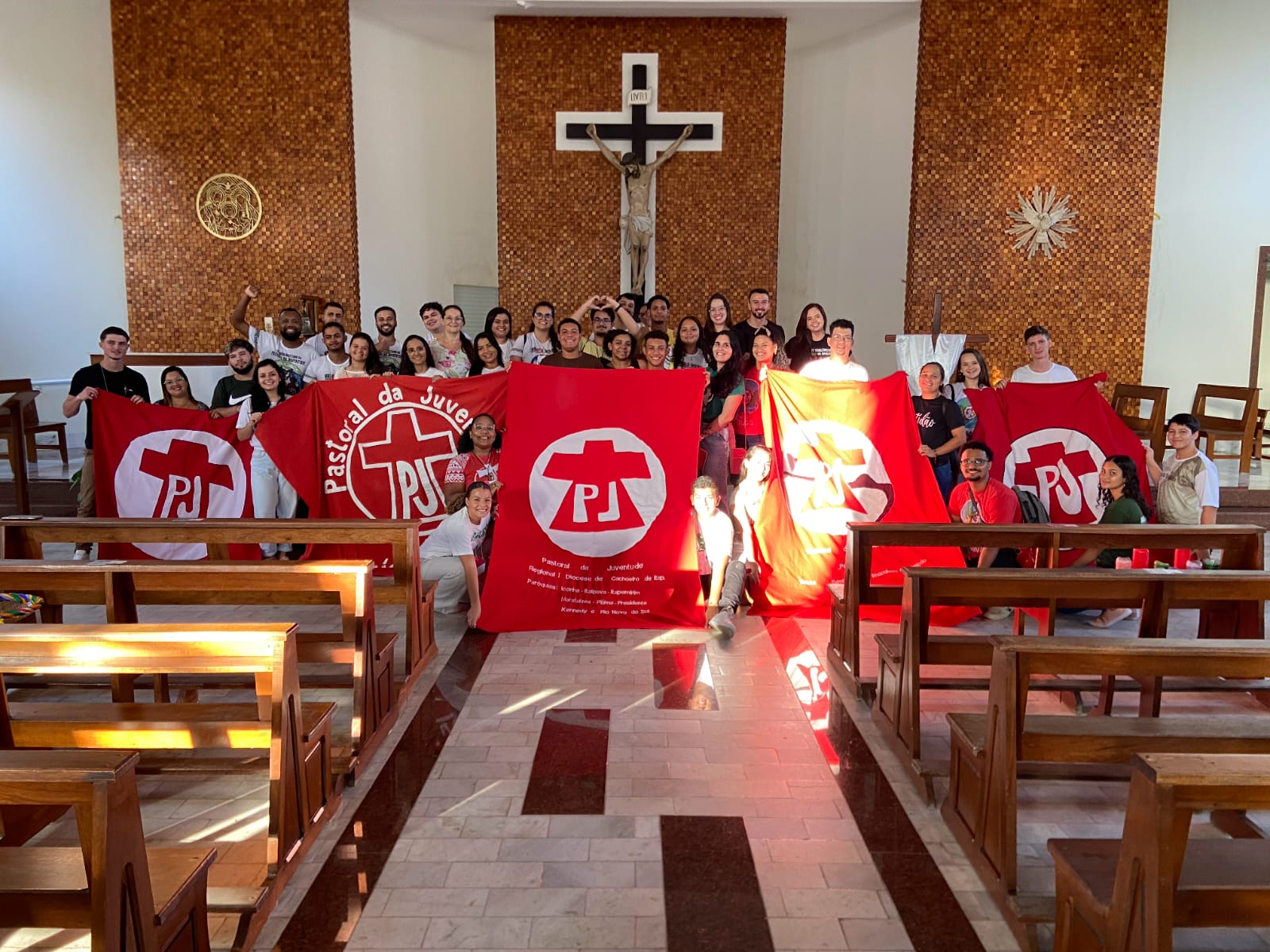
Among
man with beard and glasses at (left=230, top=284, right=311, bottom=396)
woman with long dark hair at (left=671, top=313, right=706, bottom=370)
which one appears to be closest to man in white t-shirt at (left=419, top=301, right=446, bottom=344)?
man with beard and glasses at (left=230, top=284, right=311, bottom=396)

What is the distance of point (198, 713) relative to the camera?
104 inches

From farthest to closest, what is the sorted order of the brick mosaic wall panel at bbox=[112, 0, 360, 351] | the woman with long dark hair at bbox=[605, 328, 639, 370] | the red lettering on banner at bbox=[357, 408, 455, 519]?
the brick mosaic wall panel at bbox=[112, 0, 360, 351]
the woman with long dark hair at bbox=[605, 328, 639, 370]
the red lettering on banner at bbox=[357, 408, 455, 519]

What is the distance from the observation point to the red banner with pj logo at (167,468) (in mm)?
4930

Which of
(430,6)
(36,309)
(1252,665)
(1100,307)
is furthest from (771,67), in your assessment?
(1252,665)

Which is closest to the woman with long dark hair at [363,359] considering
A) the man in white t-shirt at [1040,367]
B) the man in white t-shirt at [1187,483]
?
the man in white t-shirt at [1040,367]

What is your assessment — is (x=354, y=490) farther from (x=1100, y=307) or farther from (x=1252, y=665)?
(x=1100, y=307)

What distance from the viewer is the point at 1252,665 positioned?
2.06m

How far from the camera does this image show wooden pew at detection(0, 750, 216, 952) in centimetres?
146

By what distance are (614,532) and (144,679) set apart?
1.99 meters

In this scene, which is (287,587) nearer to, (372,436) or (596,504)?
(596,504)

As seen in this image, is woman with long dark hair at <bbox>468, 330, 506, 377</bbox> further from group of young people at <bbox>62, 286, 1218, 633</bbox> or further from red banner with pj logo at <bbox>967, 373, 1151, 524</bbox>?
red banner with pj logo at <bbox>967, 373, 1151, 524</bbox>

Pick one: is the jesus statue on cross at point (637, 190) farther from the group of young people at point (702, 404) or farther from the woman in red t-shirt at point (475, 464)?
the woman in red t-shirt at point (475, 464)

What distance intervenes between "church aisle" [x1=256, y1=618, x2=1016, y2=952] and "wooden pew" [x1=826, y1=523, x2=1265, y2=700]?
242 mm

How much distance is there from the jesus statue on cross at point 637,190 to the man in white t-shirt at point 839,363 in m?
4.35
